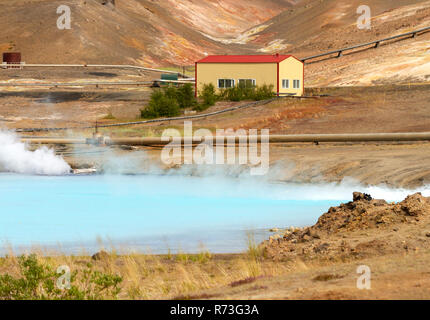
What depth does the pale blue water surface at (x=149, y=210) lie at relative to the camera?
17.6 meters

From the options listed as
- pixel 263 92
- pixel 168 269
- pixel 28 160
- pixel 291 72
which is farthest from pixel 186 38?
pixel 168 269

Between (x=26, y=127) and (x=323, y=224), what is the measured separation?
1195 inches

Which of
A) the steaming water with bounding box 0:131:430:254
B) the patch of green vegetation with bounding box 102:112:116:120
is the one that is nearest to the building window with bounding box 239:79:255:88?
the patch of green vegetation with bounding box 102:112:116:120

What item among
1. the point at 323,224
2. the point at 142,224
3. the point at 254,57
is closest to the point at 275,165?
the point at 142,224

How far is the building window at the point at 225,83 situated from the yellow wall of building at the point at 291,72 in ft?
11.4

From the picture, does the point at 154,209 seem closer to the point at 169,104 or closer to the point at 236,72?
the point at 169,104

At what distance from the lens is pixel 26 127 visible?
42562 millimetres

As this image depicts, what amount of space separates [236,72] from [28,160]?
2379 centimetres

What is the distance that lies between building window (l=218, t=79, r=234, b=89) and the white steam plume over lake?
72.3ft

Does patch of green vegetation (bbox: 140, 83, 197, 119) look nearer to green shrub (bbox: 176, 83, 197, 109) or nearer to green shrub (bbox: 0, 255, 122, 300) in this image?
green shrub (bbox: 176, 83, 197, 109)

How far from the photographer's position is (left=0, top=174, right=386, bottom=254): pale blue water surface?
57.7ft

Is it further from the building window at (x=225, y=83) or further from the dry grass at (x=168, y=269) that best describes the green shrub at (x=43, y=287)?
the building window at (x=225, y=83)

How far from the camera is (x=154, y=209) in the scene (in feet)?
76.8
